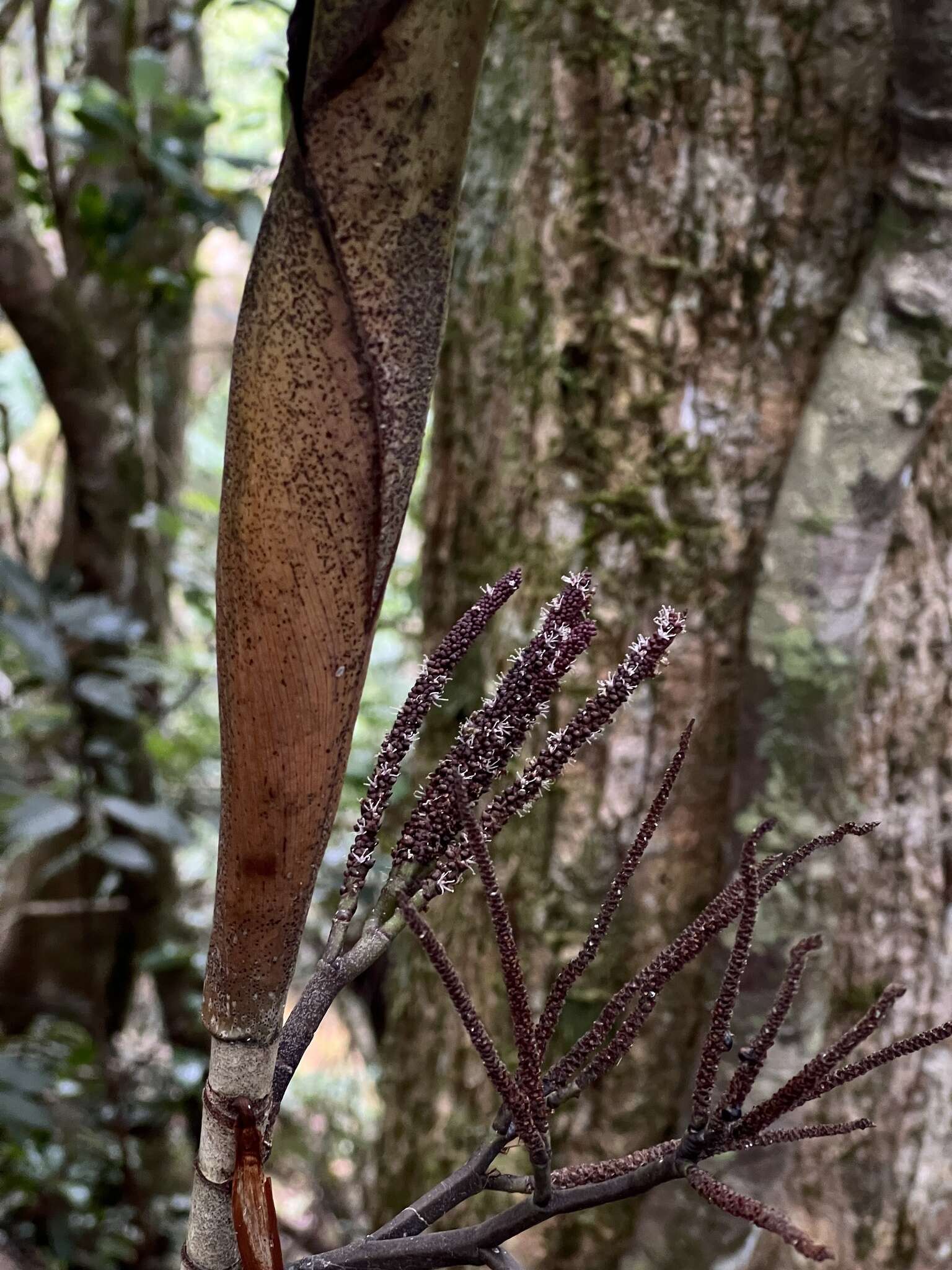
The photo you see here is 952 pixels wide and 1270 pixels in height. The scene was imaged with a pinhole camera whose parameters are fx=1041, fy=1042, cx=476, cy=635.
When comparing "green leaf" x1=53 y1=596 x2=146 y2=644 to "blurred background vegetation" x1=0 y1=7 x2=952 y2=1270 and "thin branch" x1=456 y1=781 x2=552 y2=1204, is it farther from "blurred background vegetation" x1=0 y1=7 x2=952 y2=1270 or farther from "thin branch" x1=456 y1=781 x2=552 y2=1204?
"thin branch" x1=456 y1=781 x2=552 y2=1204

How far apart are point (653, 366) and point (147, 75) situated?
2.39 feet

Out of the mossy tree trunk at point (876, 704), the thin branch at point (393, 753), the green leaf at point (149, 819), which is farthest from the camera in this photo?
the green leaf at point (149, 819)

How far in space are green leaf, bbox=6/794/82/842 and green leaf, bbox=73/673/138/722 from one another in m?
0.13

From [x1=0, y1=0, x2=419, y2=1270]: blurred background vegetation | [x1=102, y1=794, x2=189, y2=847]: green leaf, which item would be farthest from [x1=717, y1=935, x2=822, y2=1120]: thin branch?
[x1=102, y1=794, x2=189, y2=847]: green leaf

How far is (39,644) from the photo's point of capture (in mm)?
1229

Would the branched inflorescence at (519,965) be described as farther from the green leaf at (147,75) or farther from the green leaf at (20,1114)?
the green leaf at (147,75)

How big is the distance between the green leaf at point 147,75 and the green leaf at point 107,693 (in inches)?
27.7

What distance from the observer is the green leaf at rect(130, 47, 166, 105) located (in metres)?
1.22

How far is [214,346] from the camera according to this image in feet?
7.25

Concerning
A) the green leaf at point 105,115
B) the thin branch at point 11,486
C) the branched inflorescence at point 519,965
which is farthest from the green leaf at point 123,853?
the branched inflorescence at point 519,965

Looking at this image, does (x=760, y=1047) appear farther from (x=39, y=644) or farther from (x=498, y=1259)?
(x=39, y=644)

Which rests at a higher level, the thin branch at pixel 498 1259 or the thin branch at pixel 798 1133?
the thin branch at pixel 798 1133

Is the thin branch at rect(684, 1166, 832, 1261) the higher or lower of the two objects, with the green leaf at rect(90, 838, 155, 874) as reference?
higher

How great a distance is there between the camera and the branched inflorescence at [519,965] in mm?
291
